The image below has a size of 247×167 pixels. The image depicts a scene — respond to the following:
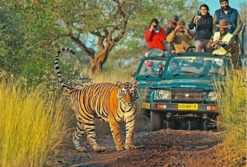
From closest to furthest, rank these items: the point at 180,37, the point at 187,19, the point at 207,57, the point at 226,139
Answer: the point at 226,139, the point at 207,57, the point at 180,37, the point at 187,19

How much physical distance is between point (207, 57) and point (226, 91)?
150 inches

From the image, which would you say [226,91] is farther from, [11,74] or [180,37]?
[180,37]

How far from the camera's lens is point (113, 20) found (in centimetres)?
2762

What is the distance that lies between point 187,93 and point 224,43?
1.85m

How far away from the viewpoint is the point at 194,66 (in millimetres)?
15148

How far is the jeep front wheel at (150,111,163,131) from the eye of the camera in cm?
1444

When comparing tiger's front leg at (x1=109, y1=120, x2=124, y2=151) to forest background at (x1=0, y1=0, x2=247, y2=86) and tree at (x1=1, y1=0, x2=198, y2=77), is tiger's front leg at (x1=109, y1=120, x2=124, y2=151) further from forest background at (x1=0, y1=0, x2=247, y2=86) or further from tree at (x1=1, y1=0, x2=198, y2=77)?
tree at (x1=1, y1=0, x2=198, y2=77)

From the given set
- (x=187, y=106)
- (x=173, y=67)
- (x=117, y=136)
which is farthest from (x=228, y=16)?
(x=117, y=136)

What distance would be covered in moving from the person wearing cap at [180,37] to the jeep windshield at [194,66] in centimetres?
177

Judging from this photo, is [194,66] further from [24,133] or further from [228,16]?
[24,133]

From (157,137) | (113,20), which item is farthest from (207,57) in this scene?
(113,20)

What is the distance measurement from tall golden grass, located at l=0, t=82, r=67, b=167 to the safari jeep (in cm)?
491

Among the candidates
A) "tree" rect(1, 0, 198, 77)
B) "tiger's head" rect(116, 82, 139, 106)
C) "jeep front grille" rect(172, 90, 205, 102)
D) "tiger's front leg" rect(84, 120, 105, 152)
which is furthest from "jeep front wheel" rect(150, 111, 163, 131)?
"tree" rect(1, 0, 198, 77)

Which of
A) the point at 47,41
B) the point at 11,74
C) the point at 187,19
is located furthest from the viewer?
the point at 187,19
